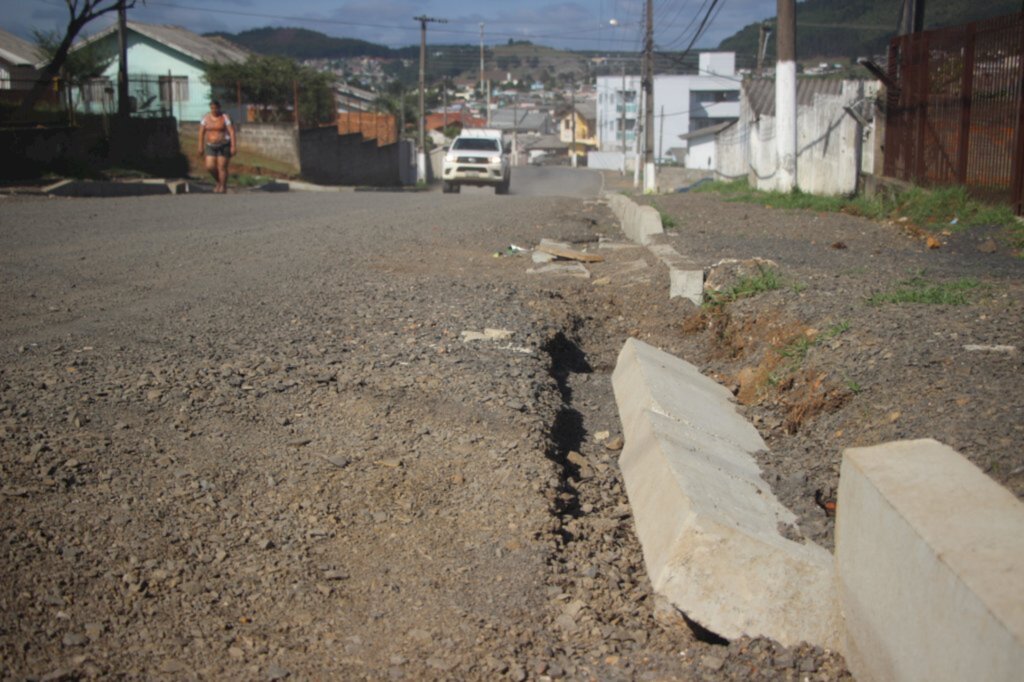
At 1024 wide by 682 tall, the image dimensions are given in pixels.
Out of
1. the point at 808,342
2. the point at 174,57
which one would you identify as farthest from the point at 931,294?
the point at 174,57

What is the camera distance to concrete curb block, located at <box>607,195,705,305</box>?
726cm

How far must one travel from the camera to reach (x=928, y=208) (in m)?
11.3

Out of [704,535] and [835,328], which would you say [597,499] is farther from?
[835,328]

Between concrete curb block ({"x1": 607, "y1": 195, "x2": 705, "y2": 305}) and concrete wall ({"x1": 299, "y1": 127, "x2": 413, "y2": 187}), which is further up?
concrete wall ({"x1": 299, "y1": 127, "x2": 413, "y2": 187})

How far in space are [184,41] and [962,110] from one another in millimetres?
41429

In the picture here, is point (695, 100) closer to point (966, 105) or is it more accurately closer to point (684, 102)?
point (684, 102)

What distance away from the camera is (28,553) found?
2.94 meters

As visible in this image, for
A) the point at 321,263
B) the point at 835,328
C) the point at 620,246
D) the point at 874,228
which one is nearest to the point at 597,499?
the point at 835,328

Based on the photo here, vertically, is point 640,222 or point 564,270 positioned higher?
point 640,222

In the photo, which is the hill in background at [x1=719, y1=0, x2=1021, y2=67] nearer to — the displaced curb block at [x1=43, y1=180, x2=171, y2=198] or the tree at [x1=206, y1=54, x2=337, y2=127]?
the displaced curb block at [x1=43, y1=180, x2=171, y2=198]

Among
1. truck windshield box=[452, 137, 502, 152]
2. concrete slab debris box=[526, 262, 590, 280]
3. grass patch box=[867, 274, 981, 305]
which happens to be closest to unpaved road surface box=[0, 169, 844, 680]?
concrete slab debris box=[526, 262, 590, 280]

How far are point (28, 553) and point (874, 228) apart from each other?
9.93 m

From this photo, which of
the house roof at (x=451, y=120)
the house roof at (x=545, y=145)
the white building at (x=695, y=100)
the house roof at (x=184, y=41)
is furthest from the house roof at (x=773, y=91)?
the house roof at (x=451, y=120)

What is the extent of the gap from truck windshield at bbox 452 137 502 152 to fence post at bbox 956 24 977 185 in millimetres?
18308
